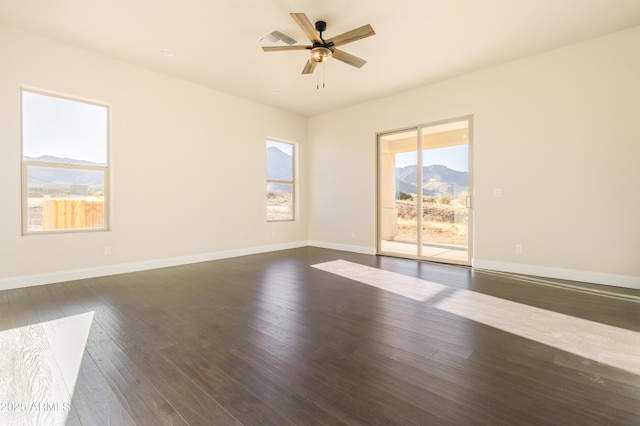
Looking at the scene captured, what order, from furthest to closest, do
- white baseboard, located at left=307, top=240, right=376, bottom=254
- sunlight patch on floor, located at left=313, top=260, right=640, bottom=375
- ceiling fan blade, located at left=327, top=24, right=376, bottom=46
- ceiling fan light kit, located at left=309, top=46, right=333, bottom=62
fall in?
white baseboard, located at left=307, top=240, right=376, bottom=254, ceiling fan light kit, located at left=309, top=46, right=333, bottom=62, ceiling fan blade, located at left=327, top=24, right=376, bottom=46, sunlight patch on floor, located at left=313, top=260, right=640, bottom=375

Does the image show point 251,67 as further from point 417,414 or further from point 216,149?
point 417,414

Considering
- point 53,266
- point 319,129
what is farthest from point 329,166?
point 53,266

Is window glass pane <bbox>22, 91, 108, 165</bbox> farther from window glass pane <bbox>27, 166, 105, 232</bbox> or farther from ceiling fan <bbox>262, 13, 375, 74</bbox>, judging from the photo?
ceiling fan <bbox>262, 13, 375, 74</bbox>

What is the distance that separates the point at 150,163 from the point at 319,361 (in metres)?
4.18

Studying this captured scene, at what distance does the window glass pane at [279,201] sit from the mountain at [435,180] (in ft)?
8.41

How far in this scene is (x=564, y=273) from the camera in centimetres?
392

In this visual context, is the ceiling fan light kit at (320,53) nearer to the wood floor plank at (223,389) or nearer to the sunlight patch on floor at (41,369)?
the wood floor plank at (223,389)

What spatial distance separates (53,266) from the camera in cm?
375

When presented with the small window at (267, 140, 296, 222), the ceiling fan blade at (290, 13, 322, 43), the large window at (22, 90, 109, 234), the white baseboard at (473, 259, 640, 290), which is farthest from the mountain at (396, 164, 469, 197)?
the large window at (22, 90, 109, 234)

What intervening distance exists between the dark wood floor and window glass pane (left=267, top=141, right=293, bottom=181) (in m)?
3.53

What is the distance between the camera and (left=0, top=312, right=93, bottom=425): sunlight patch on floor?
143cm

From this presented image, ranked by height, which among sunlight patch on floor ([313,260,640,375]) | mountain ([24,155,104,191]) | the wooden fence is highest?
mountain ([24,155,104,191])

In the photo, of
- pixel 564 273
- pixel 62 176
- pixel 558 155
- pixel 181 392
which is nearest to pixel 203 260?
pixel 62 176

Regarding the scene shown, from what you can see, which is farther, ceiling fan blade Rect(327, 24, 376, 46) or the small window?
the small window
